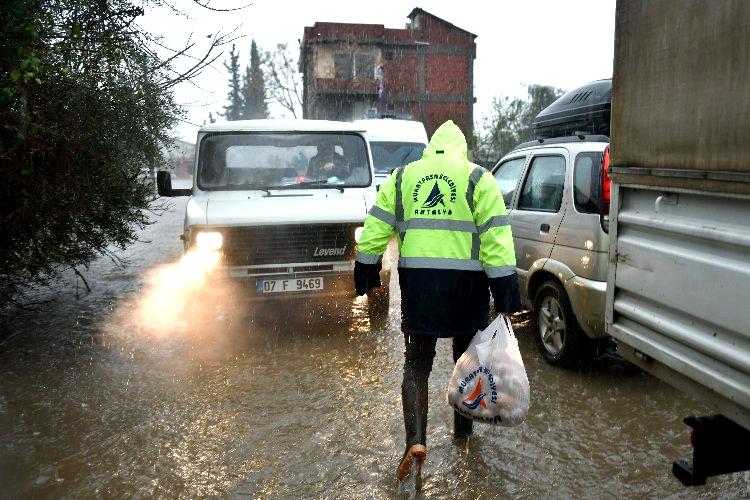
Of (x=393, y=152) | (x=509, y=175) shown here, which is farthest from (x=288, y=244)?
(x=393, y=152)

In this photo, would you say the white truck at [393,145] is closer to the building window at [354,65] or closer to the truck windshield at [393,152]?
the truck windshield at [393,152]

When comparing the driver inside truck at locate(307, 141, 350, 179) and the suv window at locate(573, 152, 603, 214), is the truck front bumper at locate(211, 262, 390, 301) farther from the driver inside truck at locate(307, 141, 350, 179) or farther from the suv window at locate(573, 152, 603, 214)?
the suv window at locate(573, 152, 603, 214)

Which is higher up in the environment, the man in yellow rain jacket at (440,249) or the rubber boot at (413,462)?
the man in yellow rain jacket at (440,249)

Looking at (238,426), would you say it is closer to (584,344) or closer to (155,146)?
(584,344)

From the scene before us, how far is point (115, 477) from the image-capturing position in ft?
11.3

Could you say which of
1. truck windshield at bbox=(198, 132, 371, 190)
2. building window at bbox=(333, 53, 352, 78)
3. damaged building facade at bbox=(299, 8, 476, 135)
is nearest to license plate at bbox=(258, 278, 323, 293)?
truck windshield at bbox=(198, 132, 371, 190)

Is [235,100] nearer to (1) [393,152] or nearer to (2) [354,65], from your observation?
(2) [354,65]

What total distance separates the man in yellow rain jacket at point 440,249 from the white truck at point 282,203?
2544 millimetres

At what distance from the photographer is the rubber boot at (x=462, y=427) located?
3805mm

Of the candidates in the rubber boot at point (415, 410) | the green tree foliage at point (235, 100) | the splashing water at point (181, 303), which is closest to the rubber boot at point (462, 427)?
the rubber boot at point (415, 410)

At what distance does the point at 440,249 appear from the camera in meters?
3.26

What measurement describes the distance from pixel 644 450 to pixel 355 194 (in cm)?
389

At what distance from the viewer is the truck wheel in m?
4.84

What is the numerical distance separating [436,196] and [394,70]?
140 ft
